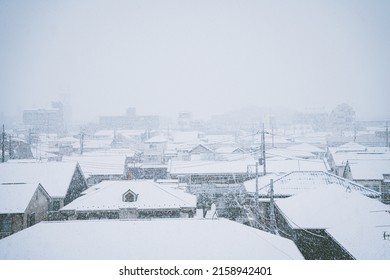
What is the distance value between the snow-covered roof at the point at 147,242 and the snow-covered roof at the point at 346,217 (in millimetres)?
1568

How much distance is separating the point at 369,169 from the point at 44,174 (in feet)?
52.9

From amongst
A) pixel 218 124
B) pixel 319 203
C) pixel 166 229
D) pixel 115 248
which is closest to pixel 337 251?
pixel 319 203

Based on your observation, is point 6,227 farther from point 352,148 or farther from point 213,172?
point 352,148

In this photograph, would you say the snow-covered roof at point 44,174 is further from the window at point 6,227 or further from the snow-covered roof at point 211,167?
the snow-covered roof at point 211,167

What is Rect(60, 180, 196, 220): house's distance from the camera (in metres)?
11.2

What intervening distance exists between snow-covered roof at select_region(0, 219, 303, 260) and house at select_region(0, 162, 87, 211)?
20.5 ft

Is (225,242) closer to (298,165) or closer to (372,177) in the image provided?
(372,177)

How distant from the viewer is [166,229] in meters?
6.43

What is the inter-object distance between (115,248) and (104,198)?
20.4 ft

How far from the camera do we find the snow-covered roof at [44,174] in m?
12.5

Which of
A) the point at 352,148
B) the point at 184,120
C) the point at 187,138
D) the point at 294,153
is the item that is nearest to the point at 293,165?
the point at 294,153

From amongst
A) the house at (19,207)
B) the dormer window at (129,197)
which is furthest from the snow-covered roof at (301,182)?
the house at (19,207)

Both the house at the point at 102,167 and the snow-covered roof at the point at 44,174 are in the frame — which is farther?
the house at the point at 102,167

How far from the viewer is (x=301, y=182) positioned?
41.8 feet
